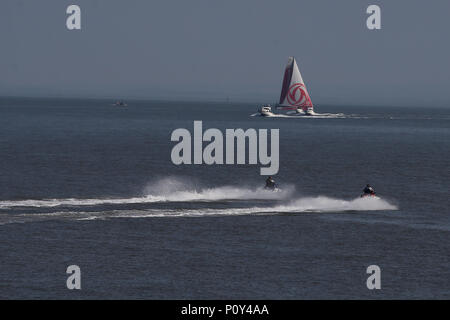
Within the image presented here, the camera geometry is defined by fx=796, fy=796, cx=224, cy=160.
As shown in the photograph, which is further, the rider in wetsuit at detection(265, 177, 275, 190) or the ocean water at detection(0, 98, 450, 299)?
the rider in wetsuit at detection(265, 177, 275, 190)

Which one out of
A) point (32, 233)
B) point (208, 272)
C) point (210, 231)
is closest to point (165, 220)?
point (210, 231)

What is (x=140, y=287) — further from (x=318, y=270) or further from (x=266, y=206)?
(x=266, y=206)

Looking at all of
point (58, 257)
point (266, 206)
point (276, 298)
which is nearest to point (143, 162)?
point (266, 206)

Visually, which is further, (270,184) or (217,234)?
(270,184)

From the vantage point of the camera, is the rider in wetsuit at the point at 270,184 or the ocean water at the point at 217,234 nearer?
the ocean water at the point at 217,234

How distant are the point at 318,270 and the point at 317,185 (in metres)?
48.0

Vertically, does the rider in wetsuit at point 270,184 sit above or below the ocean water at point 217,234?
above

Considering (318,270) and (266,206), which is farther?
(266,206)

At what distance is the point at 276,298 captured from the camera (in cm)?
4859

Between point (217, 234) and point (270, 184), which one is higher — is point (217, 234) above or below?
below

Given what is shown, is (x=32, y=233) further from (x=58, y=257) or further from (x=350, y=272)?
(x=350, y=272)

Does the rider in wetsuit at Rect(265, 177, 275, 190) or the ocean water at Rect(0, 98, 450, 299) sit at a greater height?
the rider in wetsuit at Rect(265, 177, 275, 190)
